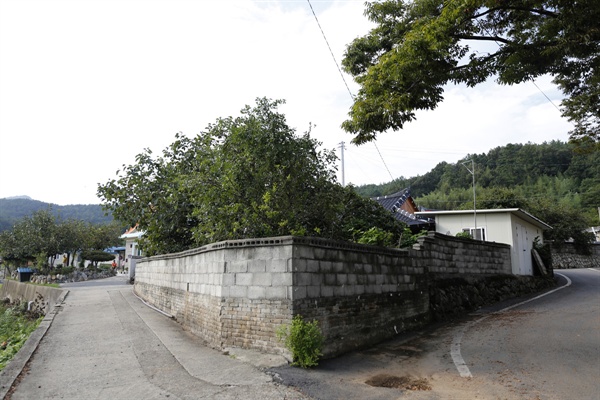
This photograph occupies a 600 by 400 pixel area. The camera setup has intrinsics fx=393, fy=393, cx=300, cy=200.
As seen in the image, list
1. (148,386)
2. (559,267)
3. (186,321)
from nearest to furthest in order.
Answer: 1. (148,386)
2. (186,321)
3. (559,267)

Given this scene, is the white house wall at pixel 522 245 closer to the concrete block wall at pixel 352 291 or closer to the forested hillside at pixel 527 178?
A: the concrete block wall at pixel 352 291

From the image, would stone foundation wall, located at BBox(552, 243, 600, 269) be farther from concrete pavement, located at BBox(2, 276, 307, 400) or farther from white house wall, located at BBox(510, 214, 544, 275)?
concrete pavement, located at BBox(2, 276, 307, 400)

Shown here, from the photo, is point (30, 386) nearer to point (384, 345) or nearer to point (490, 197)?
point (384, 345)

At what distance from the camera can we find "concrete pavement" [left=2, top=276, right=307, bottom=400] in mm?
5164

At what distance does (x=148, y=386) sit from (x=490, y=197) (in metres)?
43.4

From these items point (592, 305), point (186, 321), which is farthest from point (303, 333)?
point (592, 305)

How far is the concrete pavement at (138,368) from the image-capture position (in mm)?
5164

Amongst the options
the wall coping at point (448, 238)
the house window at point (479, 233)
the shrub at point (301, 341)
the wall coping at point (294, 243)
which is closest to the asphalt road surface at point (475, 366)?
the shrub at point (301, 341)

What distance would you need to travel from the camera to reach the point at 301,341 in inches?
240

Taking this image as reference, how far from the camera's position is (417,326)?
9781 millimetres

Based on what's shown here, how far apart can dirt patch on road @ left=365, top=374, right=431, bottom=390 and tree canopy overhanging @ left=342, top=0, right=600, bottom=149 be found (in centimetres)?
455

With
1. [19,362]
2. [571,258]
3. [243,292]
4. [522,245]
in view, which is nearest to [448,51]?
[243,292]

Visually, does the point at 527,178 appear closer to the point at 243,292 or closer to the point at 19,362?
the point at 243,292

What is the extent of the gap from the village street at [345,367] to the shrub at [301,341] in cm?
19
